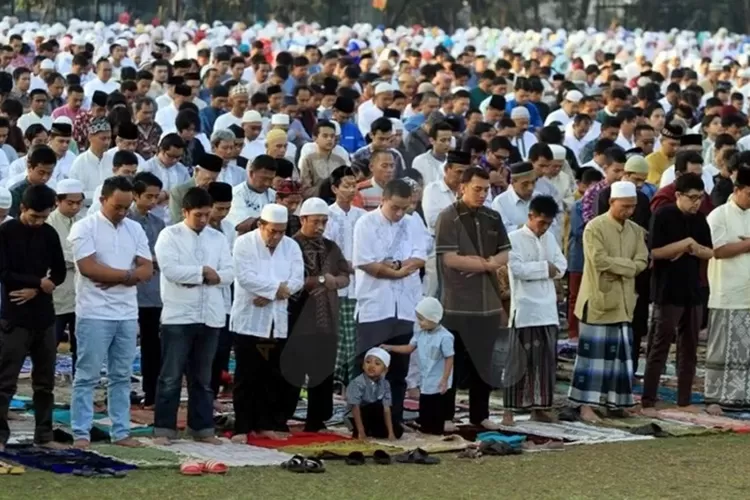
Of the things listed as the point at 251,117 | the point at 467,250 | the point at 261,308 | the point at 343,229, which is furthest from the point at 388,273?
the point at 251,117

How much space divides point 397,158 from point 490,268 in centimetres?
310

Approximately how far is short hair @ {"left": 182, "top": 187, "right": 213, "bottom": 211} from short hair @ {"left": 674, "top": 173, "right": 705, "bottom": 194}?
11.7 feet

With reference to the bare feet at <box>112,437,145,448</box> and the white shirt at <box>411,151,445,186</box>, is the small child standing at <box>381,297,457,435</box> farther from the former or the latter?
the white shirt at <box>411,151,445,186</box>

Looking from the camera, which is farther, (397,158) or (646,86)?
(646,86)

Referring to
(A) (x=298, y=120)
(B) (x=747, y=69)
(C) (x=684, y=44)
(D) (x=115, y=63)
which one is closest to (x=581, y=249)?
(A) (x=298, y=120)

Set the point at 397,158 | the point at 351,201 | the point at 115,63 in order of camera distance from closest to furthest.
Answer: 1. the point at 351,201
2. the point at 397,158
3. the point at 115,63

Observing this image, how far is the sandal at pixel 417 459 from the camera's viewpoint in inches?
484

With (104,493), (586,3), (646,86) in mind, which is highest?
(586,3)

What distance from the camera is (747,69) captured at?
120ft

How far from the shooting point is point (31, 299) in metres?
12.2

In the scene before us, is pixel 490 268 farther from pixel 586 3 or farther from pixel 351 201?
pixel 586 3

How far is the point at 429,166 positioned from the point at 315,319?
3791 mm

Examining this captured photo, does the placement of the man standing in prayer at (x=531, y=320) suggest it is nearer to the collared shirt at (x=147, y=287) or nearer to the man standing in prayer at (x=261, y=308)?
the man standing in prayer at (x=261, y=308)

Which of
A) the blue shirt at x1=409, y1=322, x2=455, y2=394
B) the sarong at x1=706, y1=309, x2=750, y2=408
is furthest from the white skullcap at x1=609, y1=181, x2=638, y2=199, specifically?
the blue shirt at x1=409, y1=322, x2=455, y2=394
